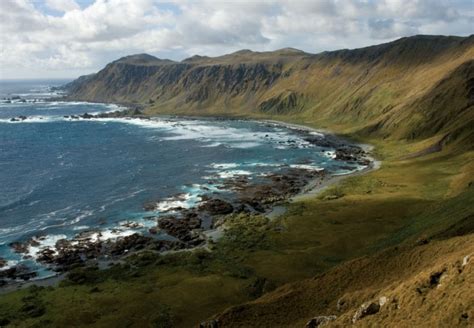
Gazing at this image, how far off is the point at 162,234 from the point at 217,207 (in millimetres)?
20800

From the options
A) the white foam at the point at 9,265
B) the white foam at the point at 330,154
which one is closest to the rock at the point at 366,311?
the white foam at the point at 9,265

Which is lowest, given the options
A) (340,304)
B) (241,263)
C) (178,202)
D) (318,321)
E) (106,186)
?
(241,263)

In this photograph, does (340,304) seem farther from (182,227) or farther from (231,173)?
(231,173)

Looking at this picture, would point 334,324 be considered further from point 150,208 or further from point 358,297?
Result: point 150,208

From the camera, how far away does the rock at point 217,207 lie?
118819mm

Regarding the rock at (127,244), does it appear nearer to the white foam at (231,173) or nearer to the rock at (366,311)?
the white foam at (231,173)

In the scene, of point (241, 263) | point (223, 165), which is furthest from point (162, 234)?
point (223, 165)

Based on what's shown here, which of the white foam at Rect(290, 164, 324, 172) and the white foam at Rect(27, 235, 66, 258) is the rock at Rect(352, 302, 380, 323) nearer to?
the white foam at Rect(27, 235, 66, 258)

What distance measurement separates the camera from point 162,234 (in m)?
105

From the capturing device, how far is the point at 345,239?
94188mm

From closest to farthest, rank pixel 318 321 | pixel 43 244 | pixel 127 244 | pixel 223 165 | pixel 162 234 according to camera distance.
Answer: pixel 318 321
pixel 127 244
pixel 43 244
pixel 162 234
pixel 223 165

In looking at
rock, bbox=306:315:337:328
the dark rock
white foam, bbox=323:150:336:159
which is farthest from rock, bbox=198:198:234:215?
white foam, bbox=323:150:336:159

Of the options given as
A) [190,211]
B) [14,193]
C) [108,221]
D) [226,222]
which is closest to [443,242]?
[226,222]

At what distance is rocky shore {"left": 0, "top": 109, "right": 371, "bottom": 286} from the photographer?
300ft
